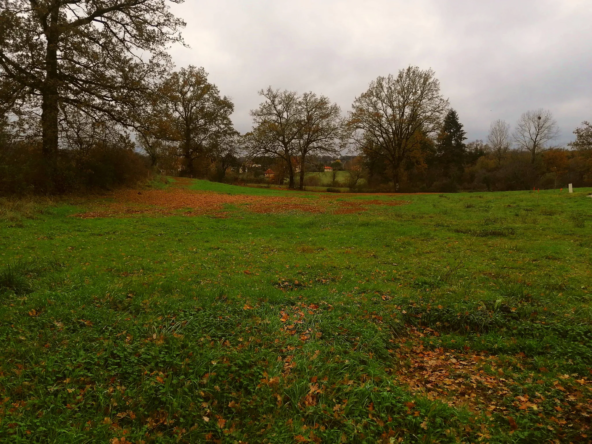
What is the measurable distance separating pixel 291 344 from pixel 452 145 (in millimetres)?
55635

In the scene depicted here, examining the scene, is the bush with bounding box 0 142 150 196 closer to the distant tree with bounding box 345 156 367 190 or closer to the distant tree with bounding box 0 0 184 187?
the distant tree with bounding box 0 0 184 187

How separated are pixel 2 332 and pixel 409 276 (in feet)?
23.4

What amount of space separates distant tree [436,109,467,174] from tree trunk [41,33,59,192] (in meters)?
50.2

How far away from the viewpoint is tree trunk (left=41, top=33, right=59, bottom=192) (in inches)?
628

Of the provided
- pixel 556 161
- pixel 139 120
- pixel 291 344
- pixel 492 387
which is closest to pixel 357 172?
pixel 556 161

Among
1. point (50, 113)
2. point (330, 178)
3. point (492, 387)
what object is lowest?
point (492, 387)

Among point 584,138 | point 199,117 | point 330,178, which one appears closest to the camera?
point 584,138

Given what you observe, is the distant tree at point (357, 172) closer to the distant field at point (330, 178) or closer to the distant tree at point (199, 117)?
the distant field at point (330, 178)

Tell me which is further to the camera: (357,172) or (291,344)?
(357,172)

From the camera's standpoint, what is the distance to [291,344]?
4570 millimetres

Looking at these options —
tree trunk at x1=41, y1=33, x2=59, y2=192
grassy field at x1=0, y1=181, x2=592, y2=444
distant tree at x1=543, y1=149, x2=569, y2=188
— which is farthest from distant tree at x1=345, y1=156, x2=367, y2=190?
grassy field at x1=0, y1=181, x2=592, y2=444

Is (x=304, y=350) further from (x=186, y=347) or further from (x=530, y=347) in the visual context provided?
(x=530, y=347)

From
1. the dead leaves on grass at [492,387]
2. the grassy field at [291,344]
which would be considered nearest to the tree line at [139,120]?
the grassy field at [291,344]

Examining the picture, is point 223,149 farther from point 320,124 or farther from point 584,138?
point 584,138
